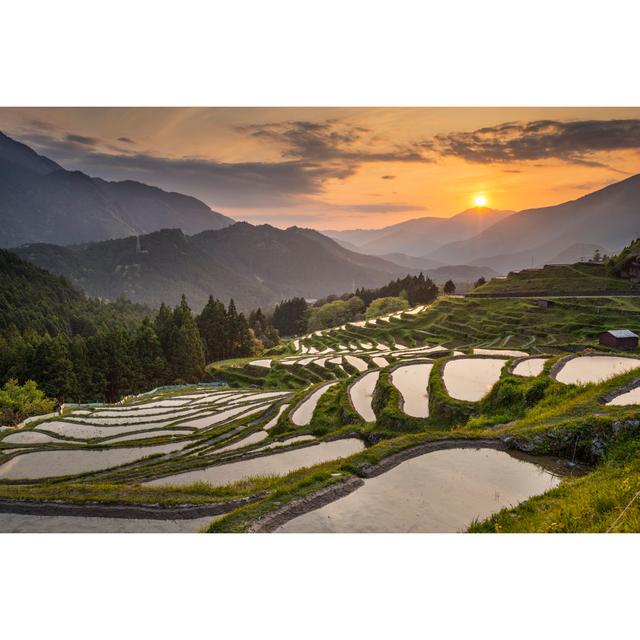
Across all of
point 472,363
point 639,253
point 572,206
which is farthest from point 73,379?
point 639,253

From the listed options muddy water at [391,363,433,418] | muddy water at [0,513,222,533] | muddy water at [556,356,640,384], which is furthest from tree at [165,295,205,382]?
muddy water at [556,356,640,384]

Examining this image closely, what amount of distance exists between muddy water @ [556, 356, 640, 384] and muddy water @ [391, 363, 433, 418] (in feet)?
10.1

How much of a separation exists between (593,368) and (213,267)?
183 m

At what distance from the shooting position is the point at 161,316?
36.2m

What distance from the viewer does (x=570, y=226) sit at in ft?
28.0

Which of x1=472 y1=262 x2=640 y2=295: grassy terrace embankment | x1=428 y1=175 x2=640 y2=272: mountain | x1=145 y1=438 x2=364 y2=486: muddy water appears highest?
x1=428 y1=175 x2=640 y2=272: mountain

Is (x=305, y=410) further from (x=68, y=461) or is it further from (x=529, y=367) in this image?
(x=529, y=367)

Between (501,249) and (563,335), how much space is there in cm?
1569

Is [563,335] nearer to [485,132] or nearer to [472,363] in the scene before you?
[472,363]

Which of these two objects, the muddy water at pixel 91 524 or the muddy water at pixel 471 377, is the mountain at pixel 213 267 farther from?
the muddy water at pixel 91 524

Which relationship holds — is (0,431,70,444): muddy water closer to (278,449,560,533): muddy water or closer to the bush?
the bush

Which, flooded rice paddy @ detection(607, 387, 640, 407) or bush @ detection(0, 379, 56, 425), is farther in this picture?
bush @ detection(0, 379, 56, 425)

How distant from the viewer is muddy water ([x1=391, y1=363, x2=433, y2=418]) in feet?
27.6

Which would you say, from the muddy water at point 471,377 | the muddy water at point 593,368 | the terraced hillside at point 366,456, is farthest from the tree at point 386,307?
the muddy water at point 593,368
